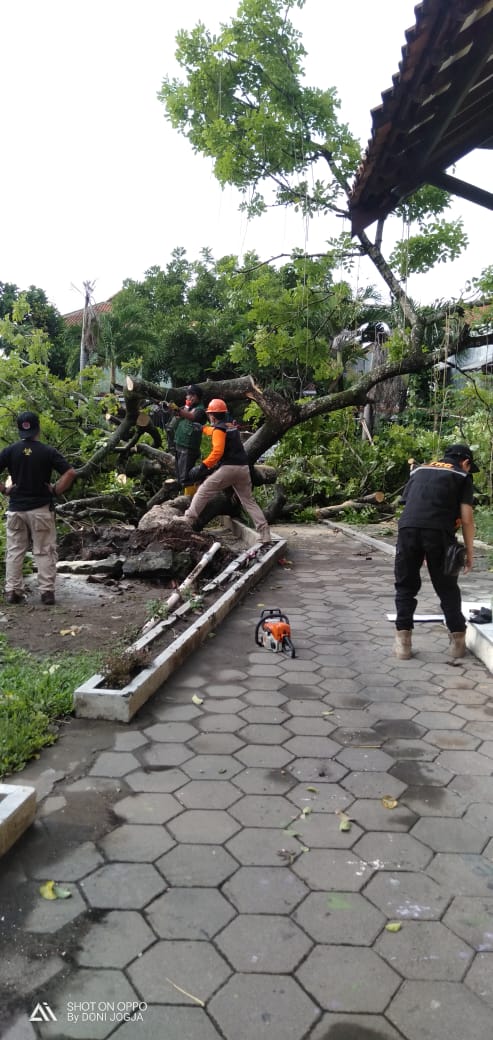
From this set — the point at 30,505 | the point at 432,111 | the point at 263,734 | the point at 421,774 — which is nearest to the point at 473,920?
the point at 421,774

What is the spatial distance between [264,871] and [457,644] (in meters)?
2.99

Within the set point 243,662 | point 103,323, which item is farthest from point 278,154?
point 103,323

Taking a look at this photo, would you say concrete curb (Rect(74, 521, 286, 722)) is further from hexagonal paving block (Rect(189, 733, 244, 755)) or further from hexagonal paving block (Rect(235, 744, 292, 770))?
hexagonal paving block (Rect(235, 744, 292, 770))

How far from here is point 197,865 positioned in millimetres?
2699

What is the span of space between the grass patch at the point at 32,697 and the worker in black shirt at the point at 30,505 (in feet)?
5.01

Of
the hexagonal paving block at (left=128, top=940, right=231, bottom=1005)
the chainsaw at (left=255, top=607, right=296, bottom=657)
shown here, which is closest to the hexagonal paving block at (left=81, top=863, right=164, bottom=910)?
the hexagonal paving block at (left=128, top=940, right=231, bottom=1005)

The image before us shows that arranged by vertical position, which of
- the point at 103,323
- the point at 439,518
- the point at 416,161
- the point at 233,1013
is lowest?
the point at 233,1013

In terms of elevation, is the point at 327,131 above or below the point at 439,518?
above

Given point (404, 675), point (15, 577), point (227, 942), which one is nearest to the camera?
point (227, 942)

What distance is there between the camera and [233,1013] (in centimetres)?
198

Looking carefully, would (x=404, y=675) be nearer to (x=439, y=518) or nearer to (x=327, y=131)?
(x=439, y=518)

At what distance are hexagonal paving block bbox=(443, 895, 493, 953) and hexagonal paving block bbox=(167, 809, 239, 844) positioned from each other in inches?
37.0

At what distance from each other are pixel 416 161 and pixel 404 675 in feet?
12.5

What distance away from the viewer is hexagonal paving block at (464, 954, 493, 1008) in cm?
205
